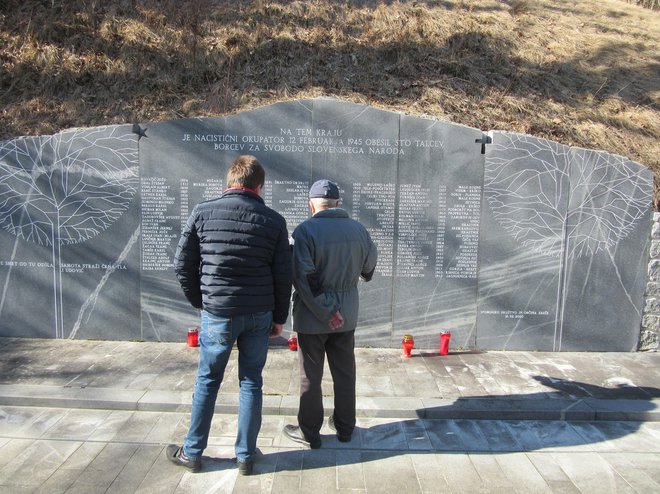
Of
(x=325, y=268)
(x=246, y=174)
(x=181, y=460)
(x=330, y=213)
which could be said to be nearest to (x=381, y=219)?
(x=330, y=213)

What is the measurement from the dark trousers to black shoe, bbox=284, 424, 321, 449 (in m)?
0.05

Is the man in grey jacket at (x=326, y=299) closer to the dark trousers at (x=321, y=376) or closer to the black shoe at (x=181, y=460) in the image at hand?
the dark trousers at (x=321, y=376)

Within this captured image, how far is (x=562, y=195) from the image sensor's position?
582 centimetres

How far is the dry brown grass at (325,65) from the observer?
21.5 feet

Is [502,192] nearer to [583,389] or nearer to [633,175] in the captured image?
[633,175]

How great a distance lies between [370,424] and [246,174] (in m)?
2.38

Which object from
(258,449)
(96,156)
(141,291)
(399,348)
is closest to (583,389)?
(399,348)

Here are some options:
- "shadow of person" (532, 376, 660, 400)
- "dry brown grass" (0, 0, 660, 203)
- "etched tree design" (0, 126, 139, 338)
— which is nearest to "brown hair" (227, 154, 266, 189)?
"etched tree design" (0, 126, 139, 338)

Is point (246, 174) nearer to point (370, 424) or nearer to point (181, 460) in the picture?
point (181, 460)

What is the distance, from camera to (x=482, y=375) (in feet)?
16.9

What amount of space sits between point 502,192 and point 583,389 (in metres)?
2.30

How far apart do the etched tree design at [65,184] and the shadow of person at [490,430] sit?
3742 millimetres

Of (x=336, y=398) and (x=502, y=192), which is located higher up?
(x=502, y=192)

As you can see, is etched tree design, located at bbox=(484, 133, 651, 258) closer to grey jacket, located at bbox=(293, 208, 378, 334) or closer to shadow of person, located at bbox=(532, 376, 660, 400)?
shadow of person, located at bbox=(532, 376, 660, 400)
